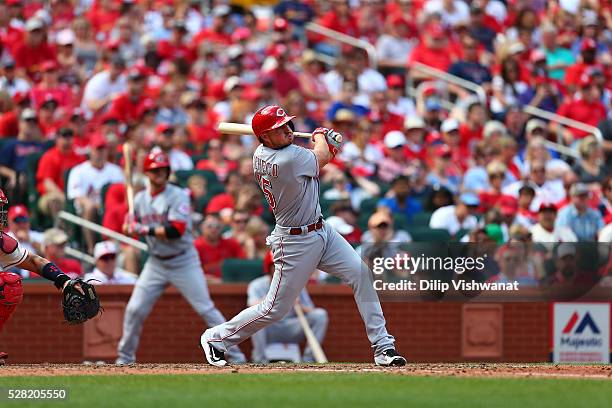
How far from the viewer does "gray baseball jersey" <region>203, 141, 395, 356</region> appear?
31.0ft

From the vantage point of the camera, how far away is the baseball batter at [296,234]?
31.0ft

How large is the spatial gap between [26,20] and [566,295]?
337 inches

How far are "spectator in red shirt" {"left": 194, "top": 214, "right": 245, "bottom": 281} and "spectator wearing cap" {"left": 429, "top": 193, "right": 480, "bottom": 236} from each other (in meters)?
2.21

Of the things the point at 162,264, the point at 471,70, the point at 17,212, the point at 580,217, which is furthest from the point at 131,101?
the point at 580,217

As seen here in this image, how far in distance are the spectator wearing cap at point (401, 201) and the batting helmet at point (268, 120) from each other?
581cm

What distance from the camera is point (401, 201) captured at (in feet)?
50.2

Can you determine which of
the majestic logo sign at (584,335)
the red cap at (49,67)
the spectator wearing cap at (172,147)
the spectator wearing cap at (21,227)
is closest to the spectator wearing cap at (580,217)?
the majestic logo sign at (584,335)

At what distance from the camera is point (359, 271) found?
31.9ft

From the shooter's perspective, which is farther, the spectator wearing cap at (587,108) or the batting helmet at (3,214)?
the spectator wearing cap at (587,108)

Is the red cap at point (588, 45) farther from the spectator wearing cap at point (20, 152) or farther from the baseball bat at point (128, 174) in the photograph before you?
the baseball bat at point (128, 174)

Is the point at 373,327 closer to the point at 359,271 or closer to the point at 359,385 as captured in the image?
the point at 359,271

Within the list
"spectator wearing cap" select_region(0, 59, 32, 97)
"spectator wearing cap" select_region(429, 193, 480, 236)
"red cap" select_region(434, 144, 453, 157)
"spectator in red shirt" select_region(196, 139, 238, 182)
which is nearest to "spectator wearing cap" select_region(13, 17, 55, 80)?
"spectator wearing cap" select_region(0, 59, 32, 97)

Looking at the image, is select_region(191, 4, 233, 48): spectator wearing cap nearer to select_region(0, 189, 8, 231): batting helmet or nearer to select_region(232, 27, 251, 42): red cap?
select_region(232, 27, 251, 42): red cap

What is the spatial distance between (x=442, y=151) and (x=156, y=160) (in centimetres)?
487
